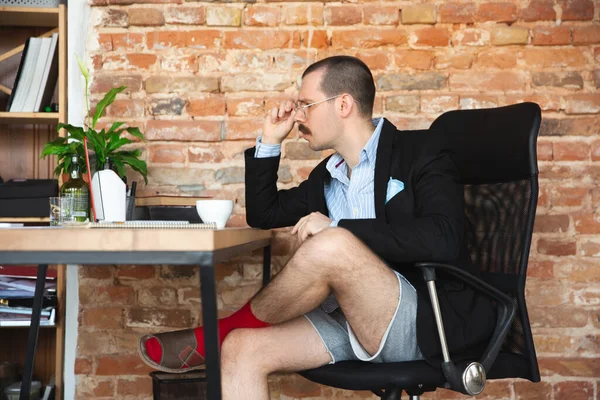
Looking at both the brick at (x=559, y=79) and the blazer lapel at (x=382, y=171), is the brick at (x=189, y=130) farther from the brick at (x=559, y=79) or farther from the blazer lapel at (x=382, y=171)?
the brick at (x=559, y=79)

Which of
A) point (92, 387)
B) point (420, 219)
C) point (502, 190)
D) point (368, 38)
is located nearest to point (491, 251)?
point (502, 190)

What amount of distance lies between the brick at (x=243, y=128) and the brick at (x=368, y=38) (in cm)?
43

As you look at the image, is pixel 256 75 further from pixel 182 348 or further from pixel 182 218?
pixel 182 348

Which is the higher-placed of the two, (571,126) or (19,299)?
(571,126)

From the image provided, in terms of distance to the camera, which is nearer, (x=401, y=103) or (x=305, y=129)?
(x=305, y=129)

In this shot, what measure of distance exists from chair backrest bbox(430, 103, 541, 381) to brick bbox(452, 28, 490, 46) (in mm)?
667

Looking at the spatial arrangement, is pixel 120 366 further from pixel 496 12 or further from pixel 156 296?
pixel 496 12

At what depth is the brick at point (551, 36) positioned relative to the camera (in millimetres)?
2574

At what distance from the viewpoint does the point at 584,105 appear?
8.36 ft

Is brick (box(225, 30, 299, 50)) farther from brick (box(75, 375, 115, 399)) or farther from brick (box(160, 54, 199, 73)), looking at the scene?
brick (box(75, 375, 115, 399))

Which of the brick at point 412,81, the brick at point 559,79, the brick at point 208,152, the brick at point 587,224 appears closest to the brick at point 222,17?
the brick at point 208,152

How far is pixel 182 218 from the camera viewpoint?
7.12ft

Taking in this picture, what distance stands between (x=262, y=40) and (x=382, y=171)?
37.7 inches

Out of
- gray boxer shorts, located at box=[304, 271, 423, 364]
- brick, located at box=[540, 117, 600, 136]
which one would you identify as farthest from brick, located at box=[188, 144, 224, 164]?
brick, located at box=[540, 117, 600, 136]
